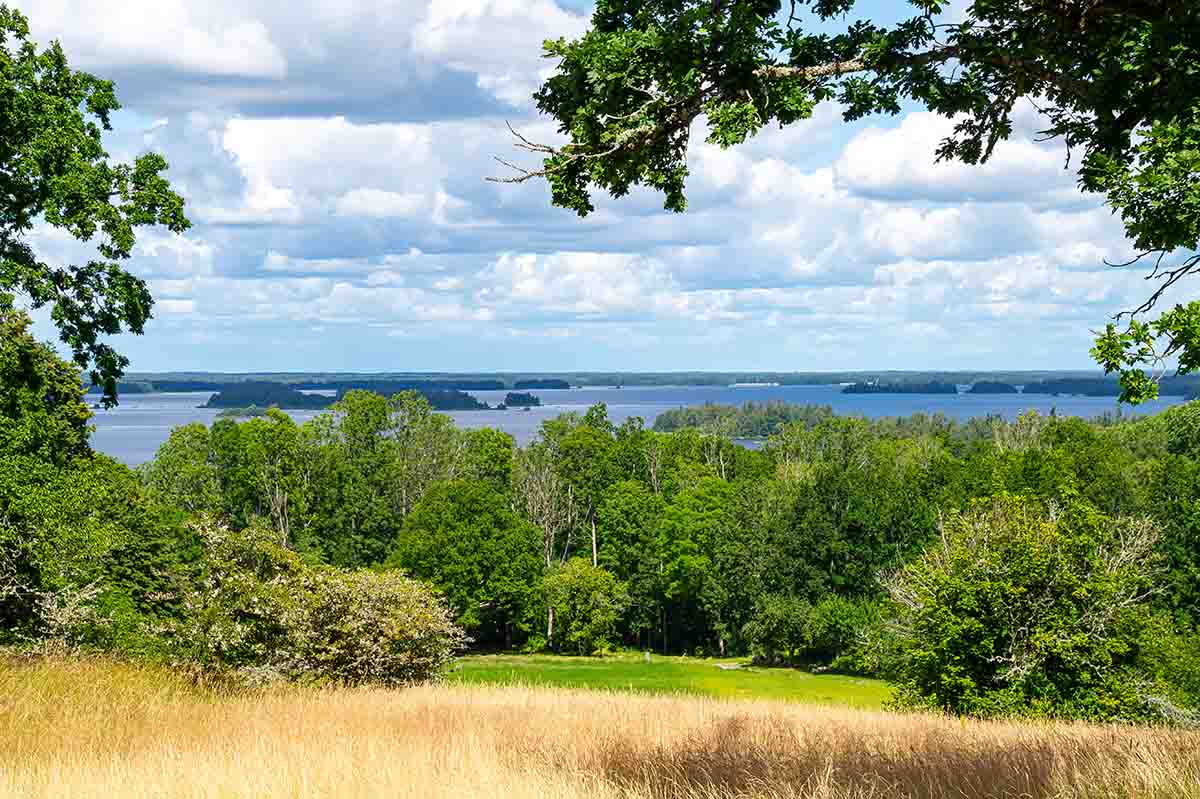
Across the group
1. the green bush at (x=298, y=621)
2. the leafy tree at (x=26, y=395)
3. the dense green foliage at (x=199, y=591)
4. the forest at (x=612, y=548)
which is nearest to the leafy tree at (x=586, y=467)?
the forest at (x=612, y=548)

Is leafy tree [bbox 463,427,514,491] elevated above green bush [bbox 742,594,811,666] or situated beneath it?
elevated above

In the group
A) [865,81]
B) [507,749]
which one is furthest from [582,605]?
[865,81]

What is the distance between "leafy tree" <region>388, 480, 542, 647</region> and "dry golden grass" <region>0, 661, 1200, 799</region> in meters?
47.7

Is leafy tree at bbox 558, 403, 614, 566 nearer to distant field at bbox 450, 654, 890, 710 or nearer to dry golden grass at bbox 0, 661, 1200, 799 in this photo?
distant field at bbox 450, 654, 890, 710

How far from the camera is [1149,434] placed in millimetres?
84375

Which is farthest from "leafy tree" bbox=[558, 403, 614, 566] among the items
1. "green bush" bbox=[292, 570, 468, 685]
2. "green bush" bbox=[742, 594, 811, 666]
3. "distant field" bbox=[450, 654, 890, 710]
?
"green bush" bbox=[292, 570, 468, 685]

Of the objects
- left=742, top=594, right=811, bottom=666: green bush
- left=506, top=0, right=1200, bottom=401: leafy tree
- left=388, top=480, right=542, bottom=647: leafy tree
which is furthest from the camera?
left=388, top=480, right=542, bottom=647: leafy tree

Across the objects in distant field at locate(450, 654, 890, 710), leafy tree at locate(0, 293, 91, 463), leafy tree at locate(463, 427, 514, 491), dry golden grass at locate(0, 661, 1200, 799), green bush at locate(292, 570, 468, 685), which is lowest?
distant field at locate(450, 654, 890, 710)

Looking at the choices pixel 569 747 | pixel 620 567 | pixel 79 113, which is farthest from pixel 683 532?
pixel 569 747

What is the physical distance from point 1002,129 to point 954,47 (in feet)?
4.02

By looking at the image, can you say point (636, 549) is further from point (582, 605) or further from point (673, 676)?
point (673, 676)

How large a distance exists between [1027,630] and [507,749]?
57.3ft

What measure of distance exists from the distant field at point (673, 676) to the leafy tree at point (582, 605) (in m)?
1.86

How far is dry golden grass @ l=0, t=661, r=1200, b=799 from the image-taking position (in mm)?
7582
